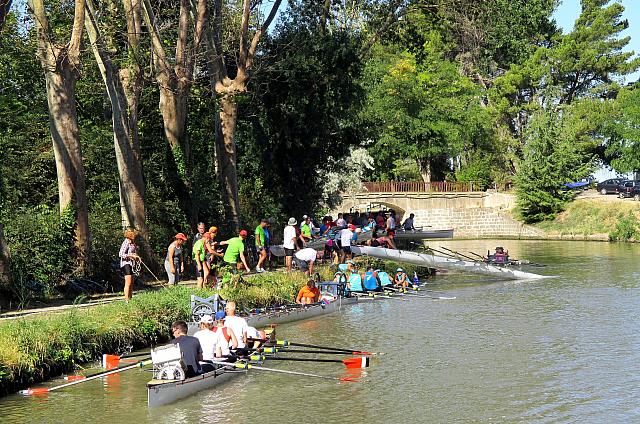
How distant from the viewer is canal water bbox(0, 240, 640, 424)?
50.3 feet

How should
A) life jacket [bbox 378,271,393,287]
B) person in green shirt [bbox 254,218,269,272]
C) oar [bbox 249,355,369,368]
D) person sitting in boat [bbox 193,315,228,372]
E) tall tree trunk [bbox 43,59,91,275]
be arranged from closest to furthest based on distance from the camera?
person sitting in boat [bbox 193,315,228,372] → oar [bbox 249,355,369,368] → tall tree trunk [bbox 43,59,91,275] → person in green shirt [bbox 254,218,269,272] → life jacket [bbox 378,271,393,287]

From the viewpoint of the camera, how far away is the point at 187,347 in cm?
1571

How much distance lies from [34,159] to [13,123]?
7.65ft

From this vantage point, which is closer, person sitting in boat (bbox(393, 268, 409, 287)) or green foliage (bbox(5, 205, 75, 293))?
green foliage (bbox(5, 205, 75, 293))

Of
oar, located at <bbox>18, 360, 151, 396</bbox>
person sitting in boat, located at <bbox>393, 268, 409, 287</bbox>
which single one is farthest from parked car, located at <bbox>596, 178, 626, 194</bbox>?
oar, located at <bbox>18, 360, 151, 396</bbox>

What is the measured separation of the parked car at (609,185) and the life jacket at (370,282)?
45766mm

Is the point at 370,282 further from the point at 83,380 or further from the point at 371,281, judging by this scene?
the point at 83,380

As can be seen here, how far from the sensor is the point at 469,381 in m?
17.6

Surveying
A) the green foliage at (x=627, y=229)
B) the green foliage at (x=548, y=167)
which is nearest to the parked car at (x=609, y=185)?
the green foliage at (x=548, y=167)

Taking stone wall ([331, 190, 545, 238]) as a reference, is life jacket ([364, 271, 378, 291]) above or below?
below

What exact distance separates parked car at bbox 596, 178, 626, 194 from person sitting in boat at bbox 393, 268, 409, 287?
Result: 4321cm

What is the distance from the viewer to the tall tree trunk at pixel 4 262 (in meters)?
21.5

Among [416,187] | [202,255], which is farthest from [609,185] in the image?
[202,255]

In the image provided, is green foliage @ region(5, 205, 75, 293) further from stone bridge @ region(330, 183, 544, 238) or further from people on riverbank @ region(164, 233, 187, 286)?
stone bridge @ region(330, 183, 544, 238)
